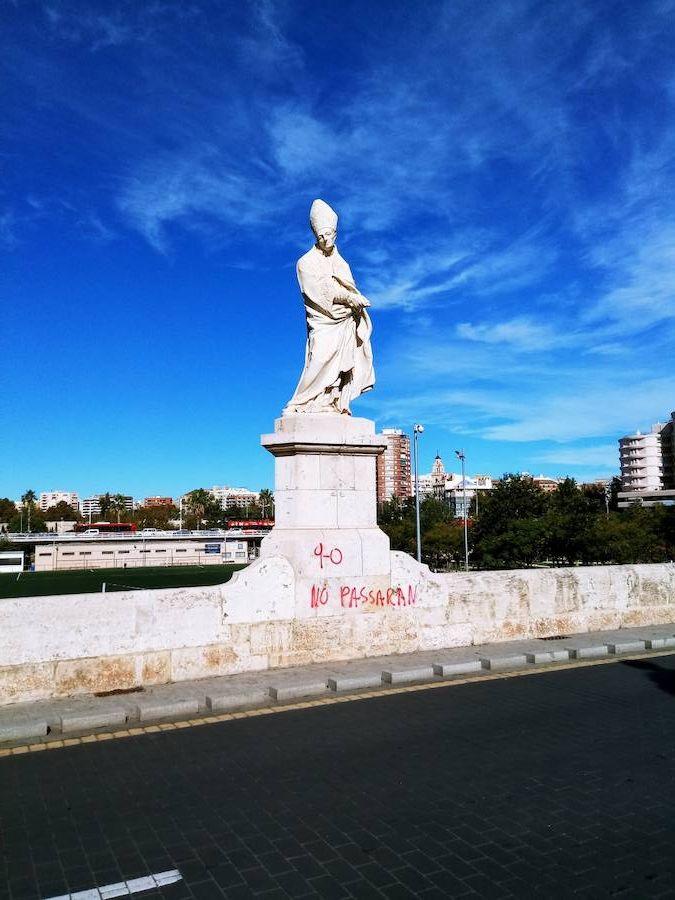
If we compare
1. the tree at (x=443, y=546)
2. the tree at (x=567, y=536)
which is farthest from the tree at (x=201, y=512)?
the tree at (x=567, y=536)

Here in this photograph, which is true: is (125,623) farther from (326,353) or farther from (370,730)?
(326,353)

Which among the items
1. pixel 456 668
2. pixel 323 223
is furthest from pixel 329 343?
pixel 456 668

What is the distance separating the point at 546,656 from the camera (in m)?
8.52

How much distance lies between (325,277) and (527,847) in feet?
23.3

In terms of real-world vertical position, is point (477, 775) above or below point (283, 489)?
below

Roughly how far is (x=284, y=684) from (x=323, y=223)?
5.99 metres

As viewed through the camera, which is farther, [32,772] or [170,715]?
[170,715]

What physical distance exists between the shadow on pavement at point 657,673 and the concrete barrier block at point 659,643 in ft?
2.34

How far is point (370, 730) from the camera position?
5859mm

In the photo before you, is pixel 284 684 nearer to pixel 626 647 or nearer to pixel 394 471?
pixel 626 647

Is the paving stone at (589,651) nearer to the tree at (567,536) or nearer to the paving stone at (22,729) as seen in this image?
the paving stone at (22,729)

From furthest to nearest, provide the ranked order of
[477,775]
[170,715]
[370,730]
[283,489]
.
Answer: [283,489] → [170,715] → [370,730] → [477,775]

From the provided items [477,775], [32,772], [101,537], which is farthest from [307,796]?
[101,537]

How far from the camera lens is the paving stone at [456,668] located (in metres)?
7.77
